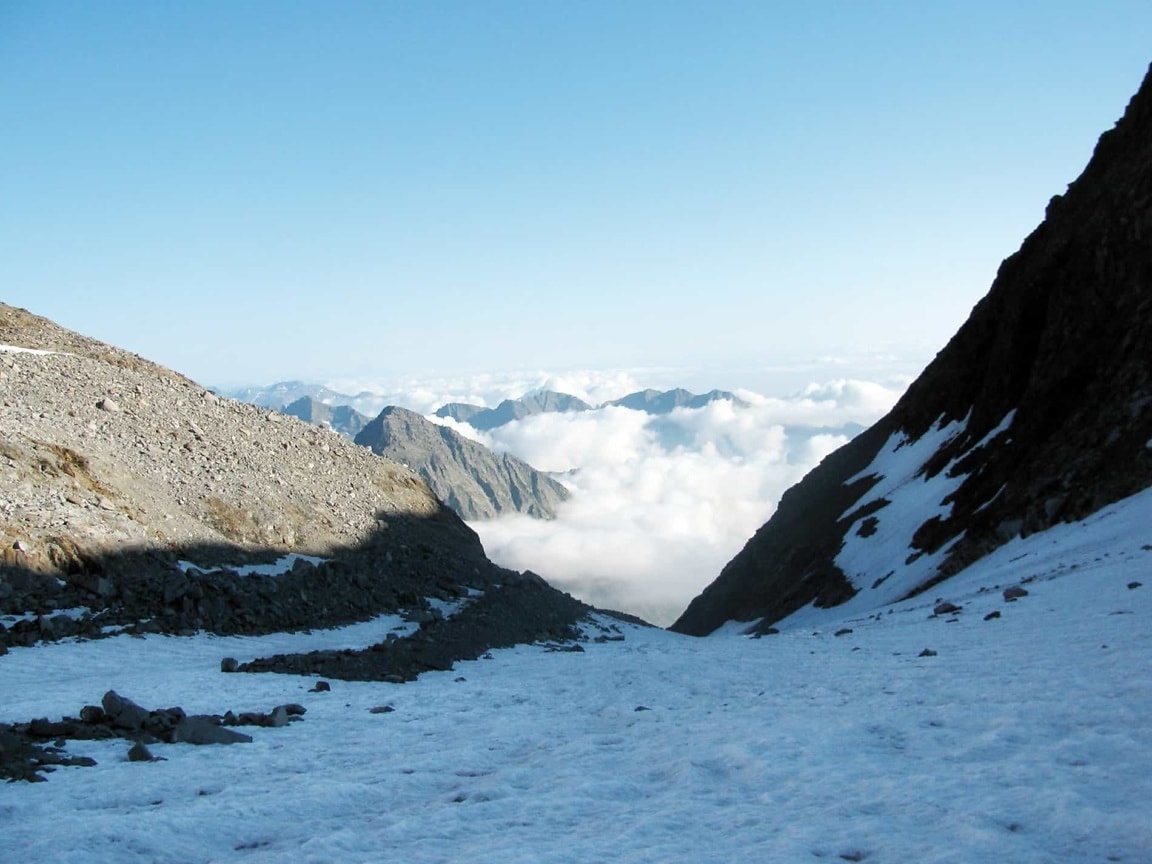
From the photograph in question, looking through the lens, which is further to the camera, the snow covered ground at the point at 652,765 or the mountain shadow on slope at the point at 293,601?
the mountain shadow on slope at the point at 293,601

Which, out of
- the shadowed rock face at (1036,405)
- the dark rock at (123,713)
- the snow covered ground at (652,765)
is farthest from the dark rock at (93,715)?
the shadowed rock face at (1036,405)

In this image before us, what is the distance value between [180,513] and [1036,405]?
5041 centimetres

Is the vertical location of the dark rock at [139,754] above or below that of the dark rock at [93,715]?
below

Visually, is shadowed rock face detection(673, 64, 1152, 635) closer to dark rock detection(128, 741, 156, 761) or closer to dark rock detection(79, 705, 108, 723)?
dark rock detection(128, 741, 156, 761)

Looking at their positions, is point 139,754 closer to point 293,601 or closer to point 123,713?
point 123,713

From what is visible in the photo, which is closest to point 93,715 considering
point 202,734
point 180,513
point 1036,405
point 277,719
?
point 202,734

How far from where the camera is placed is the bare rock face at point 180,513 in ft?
86.4

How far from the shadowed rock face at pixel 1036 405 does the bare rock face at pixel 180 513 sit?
1106 inches

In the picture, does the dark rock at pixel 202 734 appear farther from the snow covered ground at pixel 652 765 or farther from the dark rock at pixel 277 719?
the dark rock at pixel 277 719

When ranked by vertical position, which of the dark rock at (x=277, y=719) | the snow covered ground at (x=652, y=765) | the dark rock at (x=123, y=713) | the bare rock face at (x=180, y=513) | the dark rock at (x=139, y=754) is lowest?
the snow covered ground at (x=652, y=765)

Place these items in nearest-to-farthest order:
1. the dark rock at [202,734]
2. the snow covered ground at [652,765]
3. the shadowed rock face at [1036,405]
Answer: the snow covered ground at [652,765]
the dark rock at [202,734]
the shadowed rock face at [1036,405]

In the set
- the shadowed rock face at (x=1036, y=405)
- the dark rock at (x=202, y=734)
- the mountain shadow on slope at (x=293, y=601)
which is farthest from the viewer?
the shadowed rock face at (x=1036, y=405)

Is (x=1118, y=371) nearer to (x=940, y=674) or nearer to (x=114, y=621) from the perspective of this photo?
(x=940, y=674)

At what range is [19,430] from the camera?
32.3 metres
